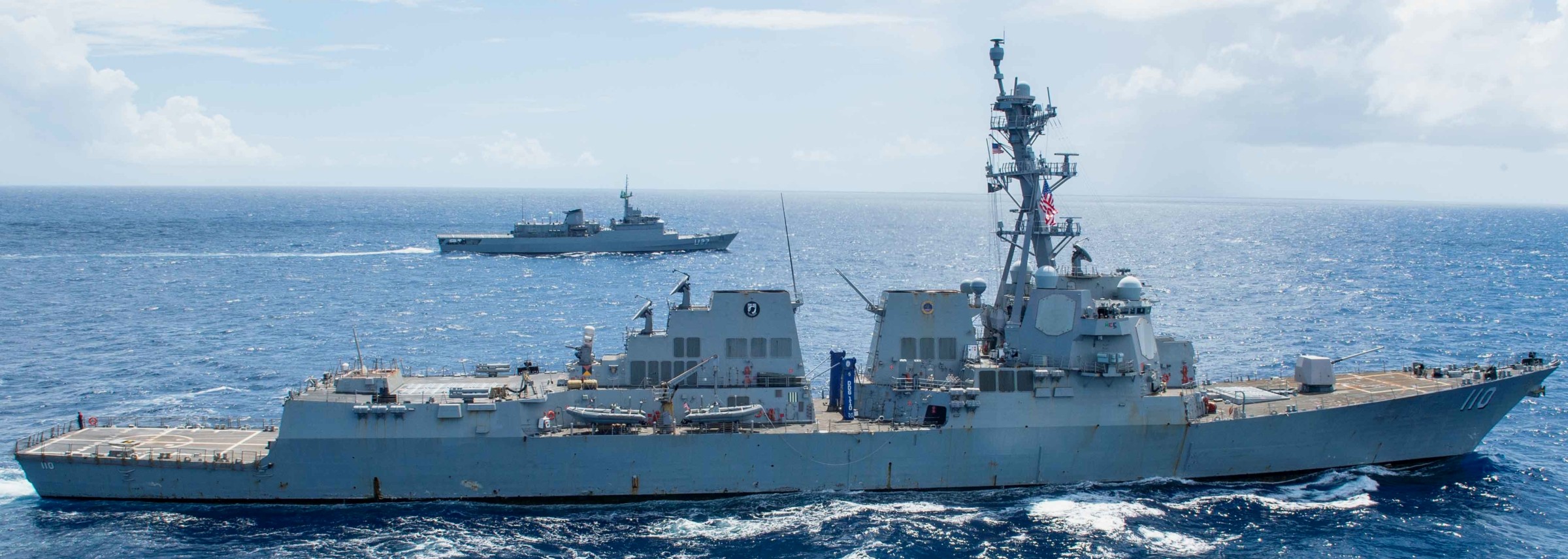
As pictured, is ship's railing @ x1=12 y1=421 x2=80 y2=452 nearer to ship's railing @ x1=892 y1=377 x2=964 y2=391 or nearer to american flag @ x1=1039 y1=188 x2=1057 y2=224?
ship's railing @ x1=892 y1=377 x2=964 y2=391

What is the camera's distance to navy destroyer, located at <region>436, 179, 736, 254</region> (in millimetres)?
99688

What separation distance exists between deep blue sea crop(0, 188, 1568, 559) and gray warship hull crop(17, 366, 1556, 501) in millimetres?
542

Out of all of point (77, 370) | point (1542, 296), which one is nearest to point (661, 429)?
point (77, 370)

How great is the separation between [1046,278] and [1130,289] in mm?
2483

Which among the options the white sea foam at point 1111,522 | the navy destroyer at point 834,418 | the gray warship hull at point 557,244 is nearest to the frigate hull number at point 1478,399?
the navy destroyer at point 834,418

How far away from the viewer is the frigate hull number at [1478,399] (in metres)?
29.2

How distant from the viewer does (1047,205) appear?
29.0 m

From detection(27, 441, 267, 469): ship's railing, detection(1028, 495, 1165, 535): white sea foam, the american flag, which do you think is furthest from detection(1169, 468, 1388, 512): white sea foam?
detection(27, 441, 267, 469): ship's railing

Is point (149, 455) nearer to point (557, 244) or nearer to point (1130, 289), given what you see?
point (1130, 289)

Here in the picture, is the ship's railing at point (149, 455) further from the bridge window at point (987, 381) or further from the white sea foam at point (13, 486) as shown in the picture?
the bridge window at point (987, 381)

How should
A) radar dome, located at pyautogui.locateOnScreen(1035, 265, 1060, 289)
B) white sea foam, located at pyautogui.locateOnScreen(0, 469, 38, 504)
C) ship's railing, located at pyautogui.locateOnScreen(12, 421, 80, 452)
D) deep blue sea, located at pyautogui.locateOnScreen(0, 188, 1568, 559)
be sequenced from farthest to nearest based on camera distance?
1. radar dome, located at pyautogui.locateOnScreen(1035, 265, 1060, 289)
2. ship's railing, located at pyautogui.locateOnScreen(12, 421, 80, 452)
3. white sea foam, located at pyautogui.locateOnScreen(0, 469, 38, 504)
4. deep blue sea, located at pyautogui.locateOnScreen(0, 188, 1568, 559)

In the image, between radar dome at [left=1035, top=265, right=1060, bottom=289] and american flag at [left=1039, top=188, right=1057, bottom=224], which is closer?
radar dome at [left=1035, top=265, right=1060, bottom=289]

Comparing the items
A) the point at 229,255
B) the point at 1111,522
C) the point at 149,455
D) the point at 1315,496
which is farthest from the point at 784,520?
the point at 229,255

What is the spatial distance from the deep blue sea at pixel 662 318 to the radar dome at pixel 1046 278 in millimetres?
5624
